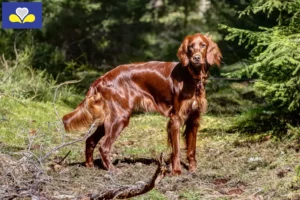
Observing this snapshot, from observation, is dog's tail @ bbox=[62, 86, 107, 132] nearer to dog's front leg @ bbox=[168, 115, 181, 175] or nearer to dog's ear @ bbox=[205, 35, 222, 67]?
dog's front leg @ bbox=[168, 115, 181, 175]

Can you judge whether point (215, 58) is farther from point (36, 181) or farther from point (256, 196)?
point (36, 181)

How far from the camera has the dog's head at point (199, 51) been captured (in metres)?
5.98

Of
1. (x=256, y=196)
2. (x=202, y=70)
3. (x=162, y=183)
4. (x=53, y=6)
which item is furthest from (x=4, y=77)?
(x=256, y=196)

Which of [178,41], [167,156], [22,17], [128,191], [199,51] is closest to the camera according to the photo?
[128,191]

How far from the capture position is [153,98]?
248 inches

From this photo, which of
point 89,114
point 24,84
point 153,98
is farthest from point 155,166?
point 24,84

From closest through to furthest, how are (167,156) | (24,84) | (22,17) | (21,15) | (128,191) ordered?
(128,191)
(167,156)
(24,84)
(21,15)
(22,17)

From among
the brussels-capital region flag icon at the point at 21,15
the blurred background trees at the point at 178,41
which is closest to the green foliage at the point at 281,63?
the blurred background trees at the point at 178,41

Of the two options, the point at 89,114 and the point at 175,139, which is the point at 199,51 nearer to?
the point at 175,139

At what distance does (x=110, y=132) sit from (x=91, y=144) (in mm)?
257

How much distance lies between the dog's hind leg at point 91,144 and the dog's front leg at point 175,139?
2.34 ft

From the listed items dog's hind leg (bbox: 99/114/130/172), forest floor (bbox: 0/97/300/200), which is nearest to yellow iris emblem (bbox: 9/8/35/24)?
forest floor (bbox: 0/97/300/200)

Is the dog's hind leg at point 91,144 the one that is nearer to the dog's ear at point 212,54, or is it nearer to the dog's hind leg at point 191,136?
the dog's hind leg at point 191,136

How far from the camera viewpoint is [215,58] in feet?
20.0
